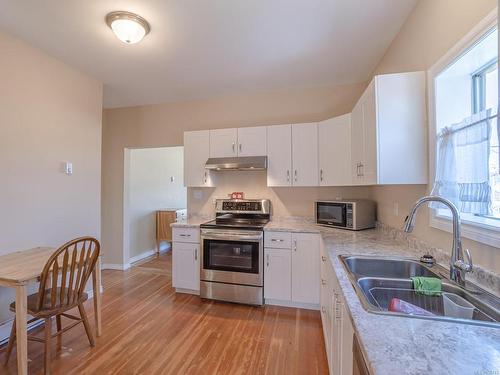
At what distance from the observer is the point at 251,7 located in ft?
5.98

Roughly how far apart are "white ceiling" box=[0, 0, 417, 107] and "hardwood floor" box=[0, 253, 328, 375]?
266 centimetres

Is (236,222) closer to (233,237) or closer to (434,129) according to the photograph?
(233,237)

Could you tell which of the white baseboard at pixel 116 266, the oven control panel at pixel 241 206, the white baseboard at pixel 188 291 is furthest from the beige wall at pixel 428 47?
the white baseboard at pixel 116 266

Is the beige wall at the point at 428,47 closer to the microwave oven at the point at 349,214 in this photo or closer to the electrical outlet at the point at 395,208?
the electrical outlet at the point at 395,208

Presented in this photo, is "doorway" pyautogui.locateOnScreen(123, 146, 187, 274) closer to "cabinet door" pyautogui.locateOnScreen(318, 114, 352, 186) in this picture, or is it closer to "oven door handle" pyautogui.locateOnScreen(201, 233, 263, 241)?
"oven door handle" pyautogui.locateOnScreen(201, 233, 263, 241)

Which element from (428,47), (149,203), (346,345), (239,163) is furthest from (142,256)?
(428,47)

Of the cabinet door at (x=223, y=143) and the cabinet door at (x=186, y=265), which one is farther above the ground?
the cabinet door at (x=223, y=143)

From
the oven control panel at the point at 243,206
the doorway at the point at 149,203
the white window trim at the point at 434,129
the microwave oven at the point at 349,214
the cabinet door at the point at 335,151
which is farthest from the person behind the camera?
the doorway at the point at 149,203

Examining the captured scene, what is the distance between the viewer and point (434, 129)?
4.97 ft

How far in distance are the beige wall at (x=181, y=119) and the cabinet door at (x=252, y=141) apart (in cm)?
38

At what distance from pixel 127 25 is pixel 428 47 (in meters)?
2.17

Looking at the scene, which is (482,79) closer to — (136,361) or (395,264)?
(395,264)

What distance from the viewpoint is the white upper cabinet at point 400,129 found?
1.60 m

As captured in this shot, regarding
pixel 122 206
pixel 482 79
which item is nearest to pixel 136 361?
pixel 122 206
